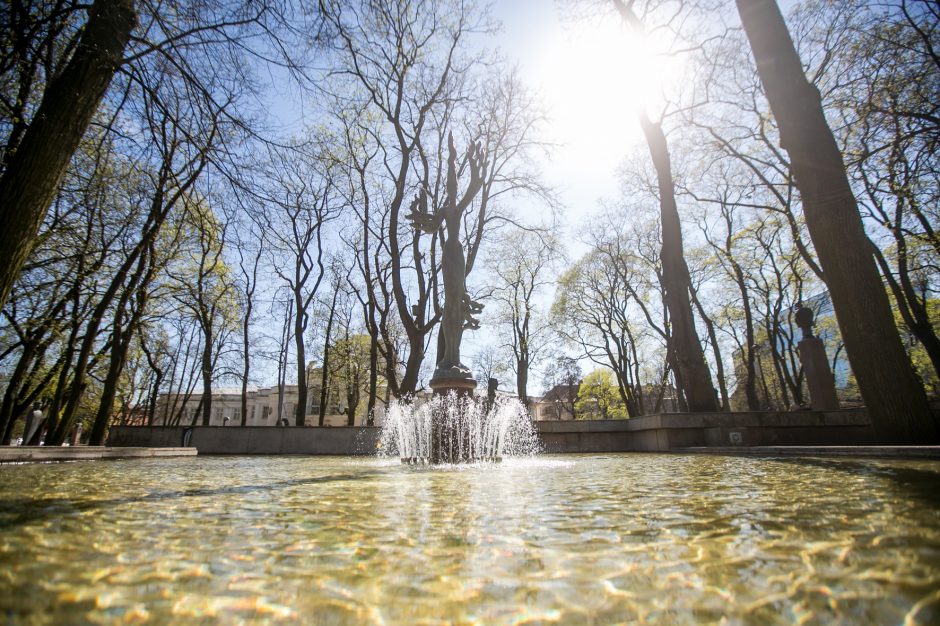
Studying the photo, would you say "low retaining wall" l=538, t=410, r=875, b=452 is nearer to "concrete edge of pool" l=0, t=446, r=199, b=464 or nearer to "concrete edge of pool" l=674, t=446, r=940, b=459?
"concrete edge of pool" l=674, t=446, r=940, b=459

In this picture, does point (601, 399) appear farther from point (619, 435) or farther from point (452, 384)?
point (452, 384)

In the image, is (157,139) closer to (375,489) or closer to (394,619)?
(375,489)

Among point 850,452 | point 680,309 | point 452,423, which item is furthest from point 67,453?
point 680,309

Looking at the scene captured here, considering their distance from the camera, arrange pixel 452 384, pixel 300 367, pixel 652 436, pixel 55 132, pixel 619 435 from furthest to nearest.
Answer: pixel 300 367 < pixel 619 435 < pixel 652 436 < pixel 452 384 < pixel 55 132

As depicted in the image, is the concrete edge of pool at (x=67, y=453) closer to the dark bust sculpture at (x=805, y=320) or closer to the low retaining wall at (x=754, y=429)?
the low retaining wall at (x=754, y=429)

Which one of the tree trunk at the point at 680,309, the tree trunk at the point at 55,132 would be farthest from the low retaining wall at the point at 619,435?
the tree trunk at the point at 55,132

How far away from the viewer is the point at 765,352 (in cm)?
3147

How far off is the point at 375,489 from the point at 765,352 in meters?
35.3

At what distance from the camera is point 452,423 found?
879cm

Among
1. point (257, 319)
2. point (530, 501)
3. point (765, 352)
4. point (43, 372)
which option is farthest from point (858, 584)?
point (765, 352)

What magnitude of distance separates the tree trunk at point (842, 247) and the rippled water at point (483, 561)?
4.84 meters

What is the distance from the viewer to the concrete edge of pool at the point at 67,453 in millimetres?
6871

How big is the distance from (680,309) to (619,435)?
4.33 m

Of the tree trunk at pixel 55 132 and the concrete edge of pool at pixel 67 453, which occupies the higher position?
the tree trunk at pixel 55 132
